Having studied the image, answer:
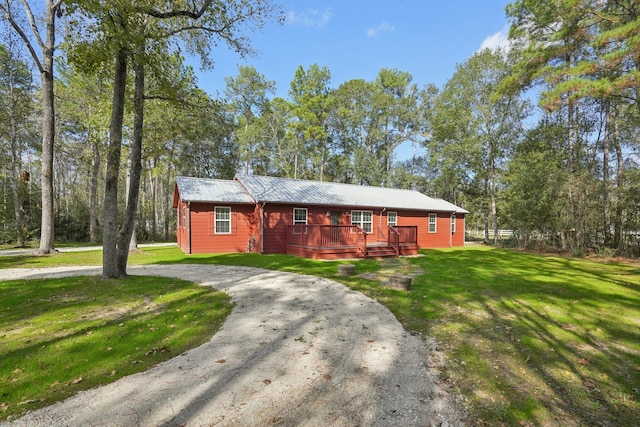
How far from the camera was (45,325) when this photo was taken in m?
4.79

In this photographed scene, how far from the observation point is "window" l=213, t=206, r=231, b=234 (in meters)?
15.8

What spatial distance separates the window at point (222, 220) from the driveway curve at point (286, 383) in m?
11.1

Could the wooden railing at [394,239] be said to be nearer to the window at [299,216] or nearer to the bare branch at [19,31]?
the window at [299,216]

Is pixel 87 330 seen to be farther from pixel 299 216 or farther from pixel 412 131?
pixel 412 131

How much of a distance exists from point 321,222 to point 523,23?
1732 cm

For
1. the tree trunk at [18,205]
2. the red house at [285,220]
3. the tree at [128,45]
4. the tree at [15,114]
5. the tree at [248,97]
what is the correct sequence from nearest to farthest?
the tree at [128,45] < the red house at [285,220] < the tree trunk at [18,205] < the tree at [15,114] < the tree at [248,97]

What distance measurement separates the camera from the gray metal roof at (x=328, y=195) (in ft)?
54.5

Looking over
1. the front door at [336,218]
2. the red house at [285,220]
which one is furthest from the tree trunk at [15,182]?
the front door at [336,218]

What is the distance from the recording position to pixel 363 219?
18422 mm

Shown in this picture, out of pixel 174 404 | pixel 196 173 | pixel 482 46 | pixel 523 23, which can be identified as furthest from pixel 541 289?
pixel 196 173

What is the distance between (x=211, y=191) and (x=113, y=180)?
8.37 meters

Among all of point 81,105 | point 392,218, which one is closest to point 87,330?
point 392,218

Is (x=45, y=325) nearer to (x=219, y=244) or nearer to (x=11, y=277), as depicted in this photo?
(x=11, y=277)

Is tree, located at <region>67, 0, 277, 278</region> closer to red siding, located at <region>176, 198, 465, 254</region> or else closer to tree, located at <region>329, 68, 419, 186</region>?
red siding, located at <region>176, 198, 465, 254</region>
